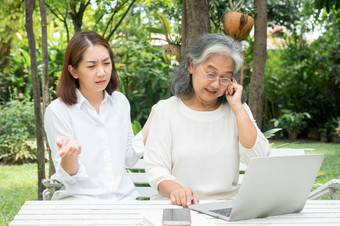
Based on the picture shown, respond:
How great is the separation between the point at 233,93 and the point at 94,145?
0.72 metres

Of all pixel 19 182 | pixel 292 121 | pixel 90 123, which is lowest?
pixel 19 182

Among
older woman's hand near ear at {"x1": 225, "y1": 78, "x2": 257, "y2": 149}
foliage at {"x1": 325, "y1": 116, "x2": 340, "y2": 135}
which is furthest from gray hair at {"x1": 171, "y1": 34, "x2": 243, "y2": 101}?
foliage at {"x1": 325, "y1": 116, "x2": 340, "y2": 135}

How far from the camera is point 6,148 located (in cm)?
782

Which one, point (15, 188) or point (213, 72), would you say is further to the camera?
point (15, 188)

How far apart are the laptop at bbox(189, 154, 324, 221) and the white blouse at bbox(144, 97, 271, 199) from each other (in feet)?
1.65

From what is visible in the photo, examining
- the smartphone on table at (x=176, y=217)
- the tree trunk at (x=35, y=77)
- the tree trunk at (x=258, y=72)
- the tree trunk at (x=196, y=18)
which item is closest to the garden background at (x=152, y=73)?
the tree trunk at (x=35, y=77)

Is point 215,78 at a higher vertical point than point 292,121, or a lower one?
higher

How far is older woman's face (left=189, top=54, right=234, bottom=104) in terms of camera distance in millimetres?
2225

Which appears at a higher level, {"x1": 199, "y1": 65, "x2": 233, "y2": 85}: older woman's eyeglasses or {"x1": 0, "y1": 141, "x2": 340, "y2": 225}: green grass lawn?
{"x1": 199, "y1": 65, "x2": 233, "y2": 85}: older woman's eyeglasses

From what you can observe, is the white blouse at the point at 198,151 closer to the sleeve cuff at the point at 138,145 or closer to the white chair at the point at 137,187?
the sleeve cuff at the point at 138,145

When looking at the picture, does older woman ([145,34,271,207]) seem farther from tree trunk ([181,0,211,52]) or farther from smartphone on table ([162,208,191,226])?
tree trunk ([181,0,211,52])

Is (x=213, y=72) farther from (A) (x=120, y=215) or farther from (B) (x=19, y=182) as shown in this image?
(B) (x=19, y=182)

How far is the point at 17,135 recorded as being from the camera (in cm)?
771

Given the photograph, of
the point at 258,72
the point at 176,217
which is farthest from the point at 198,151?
the point at 258,72
